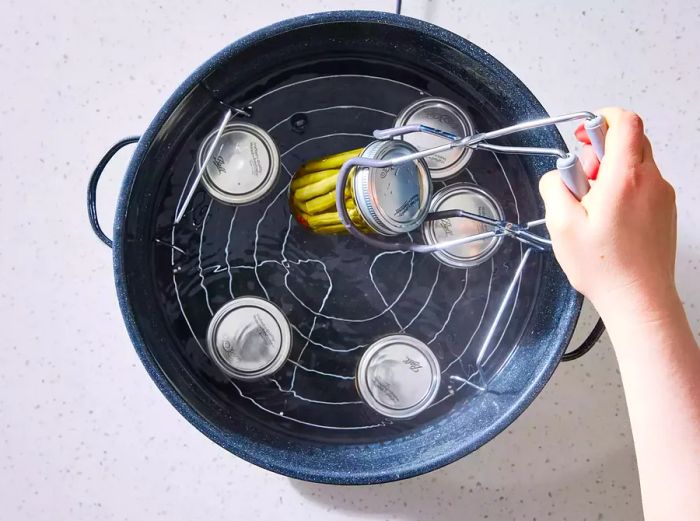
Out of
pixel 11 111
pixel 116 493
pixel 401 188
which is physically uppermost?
pixel 11 111

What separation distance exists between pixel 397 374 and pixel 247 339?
15 cm

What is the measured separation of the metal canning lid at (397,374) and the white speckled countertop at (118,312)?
0.12 metres

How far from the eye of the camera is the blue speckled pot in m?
0.58

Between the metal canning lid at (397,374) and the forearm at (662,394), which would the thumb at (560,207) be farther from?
the metal canning lid at (397,374)

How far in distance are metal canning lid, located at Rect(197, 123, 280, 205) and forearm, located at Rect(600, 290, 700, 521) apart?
330 millimetres

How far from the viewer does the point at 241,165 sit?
67 cm

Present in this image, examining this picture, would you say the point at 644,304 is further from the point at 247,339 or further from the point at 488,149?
the point at 247,339

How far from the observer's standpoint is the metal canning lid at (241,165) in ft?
2.18

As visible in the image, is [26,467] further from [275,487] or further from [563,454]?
[563,454]

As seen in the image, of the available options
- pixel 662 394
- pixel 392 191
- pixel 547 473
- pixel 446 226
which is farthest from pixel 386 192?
pixel 547 473

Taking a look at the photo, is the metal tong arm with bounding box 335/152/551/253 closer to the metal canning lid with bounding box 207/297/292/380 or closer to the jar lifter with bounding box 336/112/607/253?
the jar lifter with bounding box 336/112/607/253

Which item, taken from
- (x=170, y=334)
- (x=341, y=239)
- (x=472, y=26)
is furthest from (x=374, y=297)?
(x=472, y=26)

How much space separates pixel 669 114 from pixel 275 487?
0.57m

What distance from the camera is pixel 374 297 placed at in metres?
0.69
